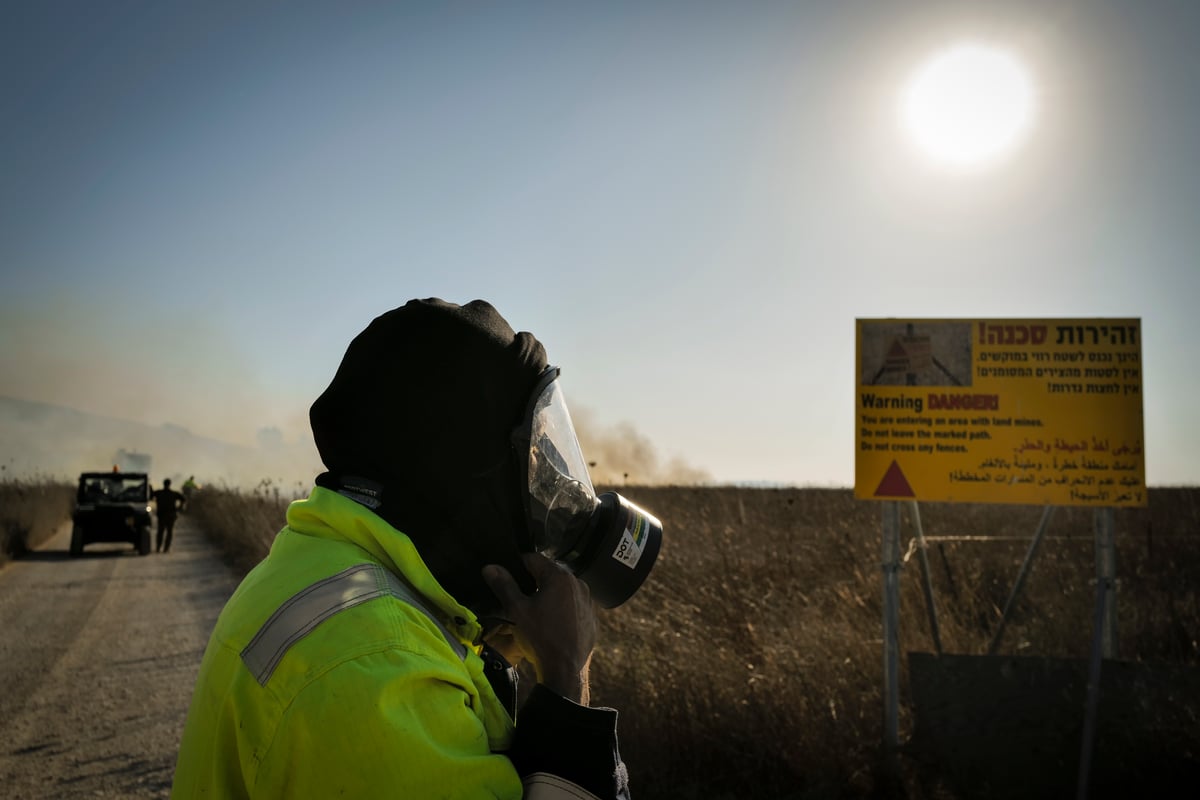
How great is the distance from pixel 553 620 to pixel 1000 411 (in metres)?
4.24

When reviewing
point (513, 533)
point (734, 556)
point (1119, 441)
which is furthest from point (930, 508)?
point (513, 533)

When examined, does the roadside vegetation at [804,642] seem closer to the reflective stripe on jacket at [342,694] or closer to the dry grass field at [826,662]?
the dry grass field at [826,662]

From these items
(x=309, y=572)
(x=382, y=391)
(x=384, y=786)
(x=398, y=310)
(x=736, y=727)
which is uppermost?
(x=398, y=310)

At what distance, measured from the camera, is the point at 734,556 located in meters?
8.24

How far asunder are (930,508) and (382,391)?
50.4 feet

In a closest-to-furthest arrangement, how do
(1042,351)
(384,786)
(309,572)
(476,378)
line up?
(384,786), (309,572), (476,378), (1042,351)

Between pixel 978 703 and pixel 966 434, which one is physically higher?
pixel 966 434

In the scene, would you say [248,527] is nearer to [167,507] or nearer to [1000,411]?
[167,507]

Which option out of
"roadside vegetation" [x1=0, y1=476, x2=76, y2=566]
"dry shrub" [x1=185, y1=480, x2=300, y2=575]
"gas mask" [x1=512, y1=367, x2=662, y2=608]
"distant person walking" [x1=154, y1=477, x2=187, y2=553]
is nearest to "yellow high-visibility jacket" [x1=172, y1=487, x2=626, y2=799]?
"gas mask" [x1=512, y1=367, x2=662, y2=608]

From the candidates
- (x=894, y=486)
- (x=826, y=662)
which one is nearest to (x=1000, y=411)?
(x=894, y=486)

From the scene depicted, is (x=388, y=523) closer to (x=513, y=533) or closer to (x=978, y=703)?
(x=513, y=533)

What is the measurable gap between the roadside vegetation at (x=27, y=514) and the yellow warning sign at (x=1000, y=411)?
15066 millimetres

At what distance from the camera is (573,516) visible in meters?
1.74

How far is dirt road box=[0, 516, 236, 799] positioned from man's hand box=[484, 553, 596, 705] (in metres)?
3.78
